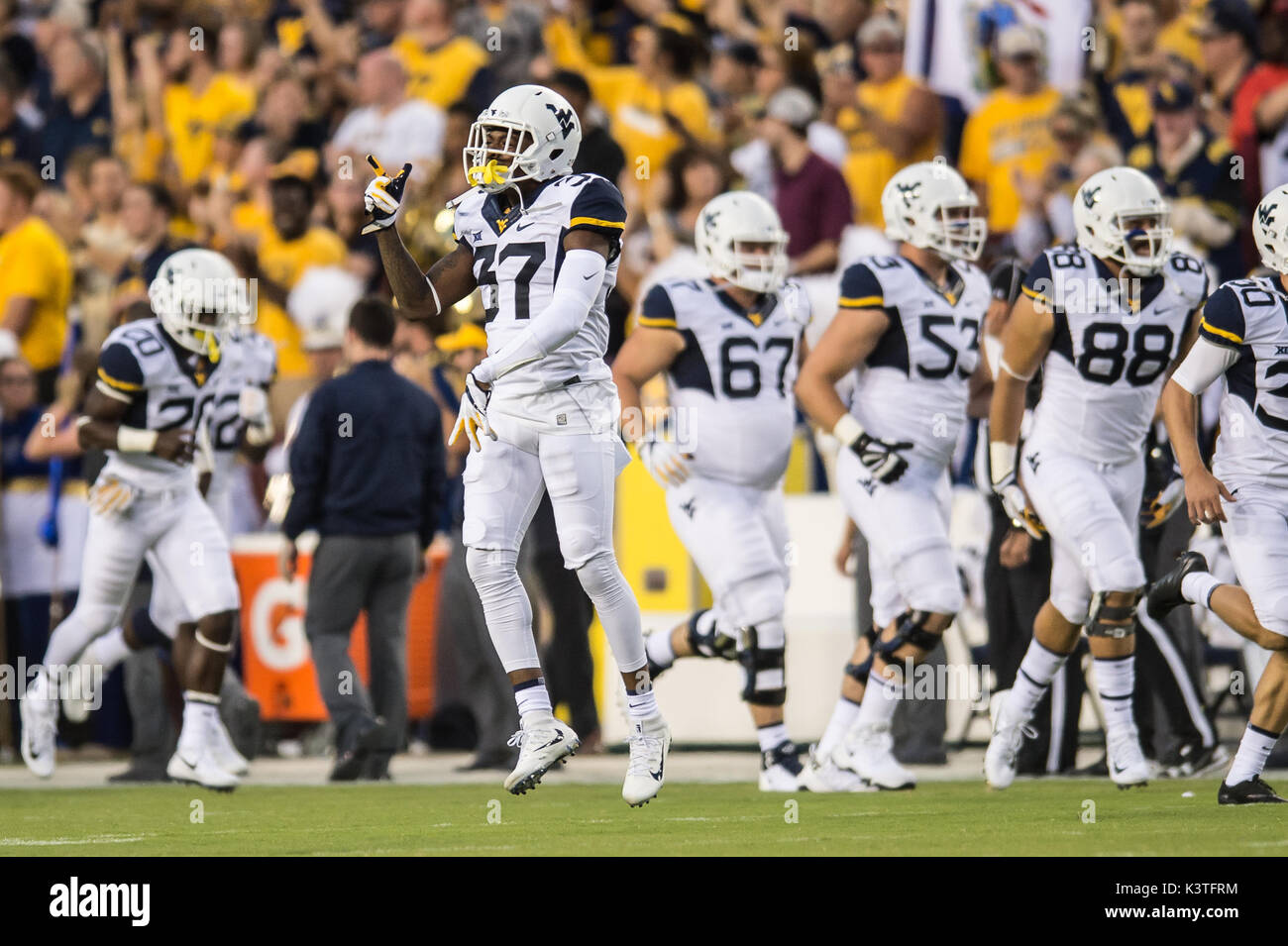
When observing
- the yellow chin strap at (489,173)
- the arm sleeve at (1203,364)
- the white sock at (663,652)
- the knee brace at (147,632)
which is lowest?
the white sock at (663,652)

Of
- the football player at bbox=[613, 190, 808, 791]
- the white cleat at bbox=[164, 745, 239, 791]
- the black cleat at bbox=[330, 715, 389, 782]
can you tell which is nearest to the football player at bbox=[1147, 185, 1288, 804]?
the football player at bbox=[613, 190, 808, 791]

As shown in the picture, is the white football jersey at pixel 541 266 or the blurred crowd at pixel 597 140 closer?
the white football jersey at pixel 541 266

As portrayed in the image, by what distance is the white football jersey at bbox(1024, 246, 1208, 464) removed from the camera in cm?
858

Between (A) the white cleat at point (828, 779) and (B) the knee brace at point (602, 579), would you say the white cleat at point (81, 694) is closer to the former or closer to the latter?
(A) the white cleat at point (828, 779)

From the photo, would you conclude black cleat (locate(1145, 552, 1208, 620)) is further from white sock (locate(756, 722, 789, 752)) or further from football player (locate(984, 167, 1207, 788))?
white sock (locate(756, 722, 789, 752))

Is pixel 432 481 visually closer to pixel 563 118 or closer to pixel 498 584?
pixel 498 584

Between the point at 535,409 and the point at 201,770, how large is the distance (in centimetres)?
294

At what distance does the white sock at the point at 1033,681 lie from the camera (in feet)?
28.4

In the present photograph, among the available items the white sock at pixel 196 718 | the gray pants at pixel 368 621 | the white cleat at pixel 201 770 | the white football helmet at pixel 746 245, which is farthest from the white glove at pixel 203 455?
the white football helmet at pixel 746 245

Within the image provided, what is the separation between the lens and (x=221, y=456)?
35.1 ft

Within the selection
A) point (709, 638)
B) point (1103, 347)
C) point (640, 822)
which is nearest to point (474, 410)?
point (640, 822)

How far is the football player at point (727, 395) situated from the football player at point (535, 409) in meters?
1.66

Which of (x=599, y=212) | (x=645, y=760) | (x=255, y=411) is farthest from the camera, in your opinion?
(x=255, y=411)

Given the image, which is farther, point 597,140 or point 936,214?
point 597,140
